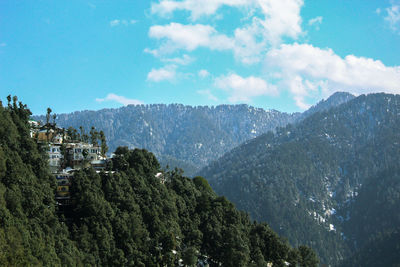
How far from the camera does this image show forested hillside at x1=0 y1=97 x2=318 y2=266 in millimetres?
58625

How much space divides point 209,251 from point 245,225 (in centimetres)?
2159

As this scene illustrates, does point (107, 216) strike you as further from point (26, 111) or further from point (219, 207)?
point (219, 207)

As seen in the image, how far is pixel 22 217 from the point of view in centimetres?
5844

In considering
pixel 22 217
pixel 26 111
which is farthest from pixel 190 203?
pixel 22 217

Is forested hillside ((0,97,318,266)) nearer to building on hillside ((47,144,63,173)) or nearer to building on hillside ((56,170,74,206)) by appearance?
building on hillside ((56,170,74,206))

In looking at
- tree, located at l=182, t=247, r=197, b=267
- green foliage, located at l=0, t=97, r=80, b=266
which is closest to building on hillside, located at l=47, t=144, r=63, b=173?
green foliage, located at l=0, t=97, r=80, b=266

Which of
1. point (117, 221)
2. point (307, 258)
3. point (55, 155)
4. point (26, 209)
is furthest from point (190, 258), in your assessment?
point (307, 258)

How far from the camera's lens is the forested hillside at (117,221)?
5862 cm

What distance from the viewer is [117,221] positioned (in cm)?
7675

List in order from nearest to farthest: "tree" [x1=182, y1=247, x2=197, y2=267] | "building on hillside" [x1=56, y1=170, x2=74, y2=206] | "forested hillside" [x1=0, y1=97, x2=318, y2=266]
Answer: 1. "forested hillside" [x1=0, y1=97, x2=318, y2=266]
2. "building on hillside" [x1=56, y1=170, x2=74, y2=206]
3. "tree" [x1=182, y1=247, x2=197, y2=267]

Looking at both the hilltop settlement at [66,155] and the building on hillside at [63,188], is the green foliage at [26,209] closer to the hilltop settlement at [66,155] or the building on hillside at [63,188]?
the building on hillside at [63,188]

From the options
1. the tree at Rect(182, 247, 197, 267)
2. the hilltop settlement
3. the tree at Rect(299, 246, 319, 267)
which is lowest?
the tree at Rect(299, 246, 319, 267)

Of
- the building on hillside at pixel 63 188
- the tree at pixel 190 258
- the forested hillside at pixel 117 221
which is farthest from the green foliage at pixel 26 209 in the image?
the tree at pixel 190 258

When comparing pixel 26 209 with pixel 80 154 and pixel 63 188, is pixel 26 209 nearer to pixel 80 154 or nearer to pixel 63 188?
pixel 63 188
